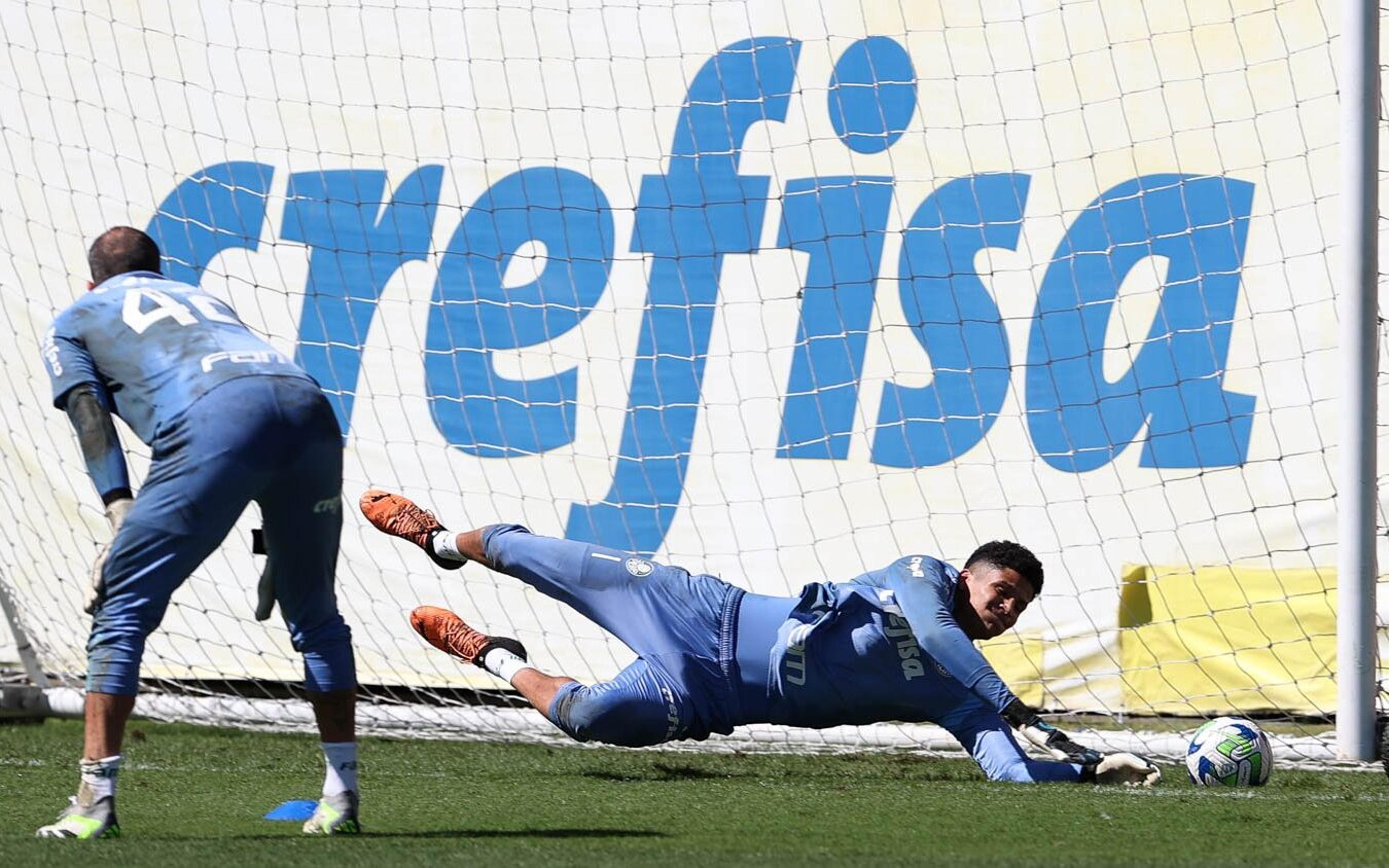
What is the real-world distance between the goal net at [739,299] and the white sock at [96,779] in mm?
3081

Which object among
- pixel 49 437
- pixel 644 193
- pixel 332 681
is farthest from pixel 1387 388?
pixel 49 437

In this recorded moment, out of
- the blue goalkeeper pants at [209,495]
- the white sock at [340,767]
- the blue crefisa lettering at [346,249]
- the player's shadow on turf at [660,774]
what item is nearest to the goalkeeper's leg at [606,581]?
the player's shadow on turf at [660,774]

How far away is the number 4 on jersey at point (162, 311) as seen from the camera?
387 cm

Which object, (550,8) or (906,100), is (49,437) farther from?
(906,100)

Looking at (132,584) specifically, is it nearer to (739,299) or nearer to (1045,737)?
(1045,737)

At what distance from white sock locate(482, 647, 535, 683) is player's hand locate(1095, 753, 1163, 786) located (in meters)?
1.69

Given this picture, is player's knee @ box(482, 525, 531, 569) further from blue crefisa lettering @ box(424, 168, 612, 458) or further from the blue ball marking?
the blue ball marking

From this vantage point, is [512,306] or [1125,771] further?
[512,306]

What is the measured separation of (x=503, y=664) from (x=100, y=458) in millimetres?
1951

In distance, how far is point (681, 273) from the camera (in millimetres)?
7711

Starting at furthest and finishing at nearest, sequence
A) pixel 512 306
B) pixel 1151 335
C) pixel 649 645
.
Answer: pixel 512 306 < pixel 1151 335 < pixel 649 645

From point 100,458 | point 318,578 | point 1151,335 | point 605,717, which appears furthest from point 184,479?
point 1151,335

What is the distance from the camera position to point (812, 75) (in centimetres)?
755

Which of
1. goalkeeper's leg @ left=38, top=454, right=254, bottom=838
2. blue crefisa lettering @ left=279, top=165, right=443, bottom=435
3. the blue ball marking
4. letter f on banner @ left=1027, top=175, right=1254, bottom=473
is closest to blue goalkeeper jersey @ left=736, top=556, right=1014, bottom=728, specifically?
goalkeeper's leg @ left=38, top=454, right=254, bottom=838
